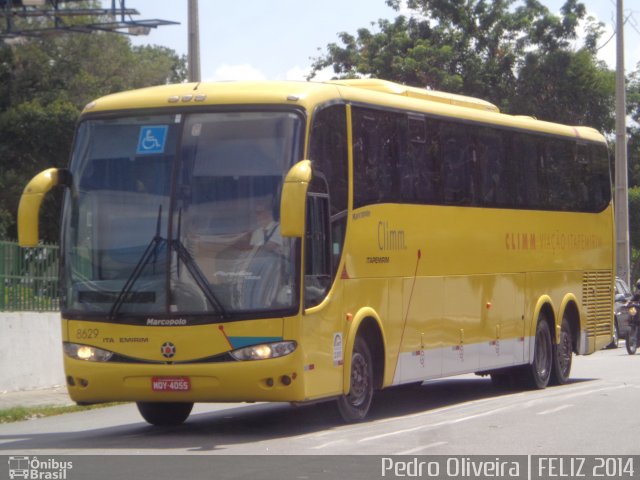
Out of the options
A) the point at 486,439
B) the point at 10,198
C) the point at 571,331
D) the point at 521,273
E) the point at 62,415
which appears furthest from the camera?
the point at 10,198

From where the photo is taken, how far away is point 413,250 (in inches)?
580

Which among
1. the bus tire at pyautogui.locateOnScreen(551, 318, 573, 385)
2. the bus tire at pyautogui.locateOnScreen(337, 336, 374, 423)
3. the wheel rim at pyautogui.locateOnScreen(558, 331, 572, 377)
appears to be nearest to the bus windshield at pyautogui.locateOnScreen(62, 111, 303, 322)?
the bus tire at pyautogui.locateOnScreen(337, 336, 374, 423)

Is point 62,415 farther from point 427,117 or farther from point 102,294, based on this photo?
point 427,117

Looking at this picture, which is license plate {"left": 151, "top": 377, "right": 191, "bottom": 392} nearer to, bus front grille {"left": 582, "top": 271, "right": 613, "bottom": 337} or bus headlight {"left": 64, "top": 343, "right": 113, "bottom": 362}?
bus headlight {"left": 64, "top": 343, "right": 113, "bottom": 362}

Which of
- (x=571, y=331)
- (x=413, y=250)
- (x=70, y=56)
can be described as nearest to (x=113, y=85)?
(x=70, y=56)

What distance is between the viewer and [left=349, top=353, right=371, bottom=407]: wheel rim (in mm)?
13344

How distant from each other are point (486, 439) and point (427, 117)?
16.3 feet

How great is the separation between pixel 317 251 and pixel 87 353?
8.12 ft

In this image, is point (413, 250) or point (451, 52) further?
point (451, 52)

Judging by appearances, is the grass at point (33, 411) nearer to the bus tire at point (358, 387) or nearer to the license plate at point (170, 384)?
the license plate at point (170, 384)

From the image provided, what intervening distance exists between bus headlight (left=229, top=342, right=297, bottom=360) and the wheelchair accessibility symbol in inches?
84.9

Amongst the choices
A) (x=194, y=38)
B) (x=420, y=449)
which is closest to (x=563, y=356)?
(x=194, y=38)

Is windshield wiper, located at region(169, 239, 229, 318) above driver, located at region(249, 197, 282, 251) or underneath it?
underneath
